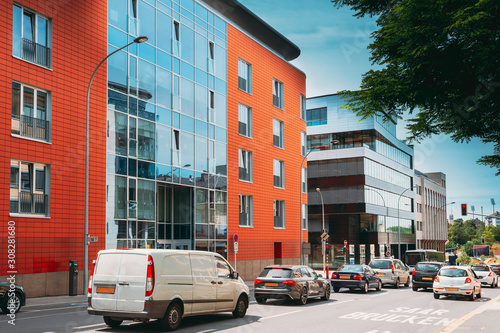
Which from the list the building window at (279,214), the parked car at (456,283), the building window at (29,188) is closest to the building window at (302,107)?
the building window at (279,214)

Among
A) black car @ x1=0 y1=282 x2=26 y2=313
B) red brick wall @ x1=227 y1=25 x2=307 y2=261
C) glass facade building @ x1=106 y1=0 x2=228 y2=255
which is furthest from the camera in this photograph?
red brick wall @ x1=227 y1=25 x2=307 y2=261

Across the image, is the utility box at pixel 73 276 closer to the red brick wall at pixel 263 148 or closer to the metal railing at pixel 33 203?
the metal railing at pixel 33 203

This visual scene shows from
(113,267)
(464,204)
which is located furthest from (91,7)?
(464,204)

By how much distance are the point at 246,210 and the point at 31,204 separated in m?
17.7

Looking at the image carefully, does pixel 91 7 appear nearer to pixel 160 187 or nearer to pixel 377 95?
pixel 160 187

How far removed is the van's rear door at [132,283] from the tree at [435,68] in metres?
6.03

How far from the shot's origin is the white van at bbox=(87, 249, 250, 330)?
11578mm

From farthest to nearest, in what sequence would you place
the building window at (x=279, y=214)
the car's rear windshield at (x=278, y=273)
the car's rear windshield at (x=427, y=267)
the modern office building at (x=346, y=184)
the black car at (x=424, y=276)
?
the modern office building at (x=346, y=184) → the building window at (x=279, y=214) → the car's rear windshield at (x=427, y=267) → the black car at (x=424, y=276) → the car's rear windshield at (x=278, y=273)

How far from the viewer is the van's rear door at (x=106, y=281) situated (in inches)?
464

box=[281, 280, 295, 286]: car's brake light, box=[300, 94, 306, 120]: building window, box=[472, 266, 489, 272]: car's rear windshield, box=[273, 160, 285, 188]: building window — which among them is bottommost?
box=[472, 266, 489, 272]: car's rear windshield

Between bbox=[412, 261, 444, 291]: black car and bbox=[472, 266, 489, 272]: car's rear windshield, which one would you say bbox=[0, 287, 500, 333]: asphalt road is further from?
bbox=[472, 266, 489, 272]: car's rear windshield

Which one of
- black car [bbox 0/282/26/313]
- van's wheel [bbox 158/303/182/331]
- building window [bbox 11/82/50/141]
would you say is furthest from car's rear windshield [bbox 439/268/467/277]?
building window [bbox 11/82/50/141]

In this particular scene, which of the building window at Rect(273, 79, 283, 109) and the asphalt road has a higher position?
the building window at Rect(273, 79, 283, 109)

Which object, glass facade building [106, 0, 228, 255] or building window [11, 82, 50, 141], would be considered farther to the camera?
glass facade building [106, 0, 228, 255]
